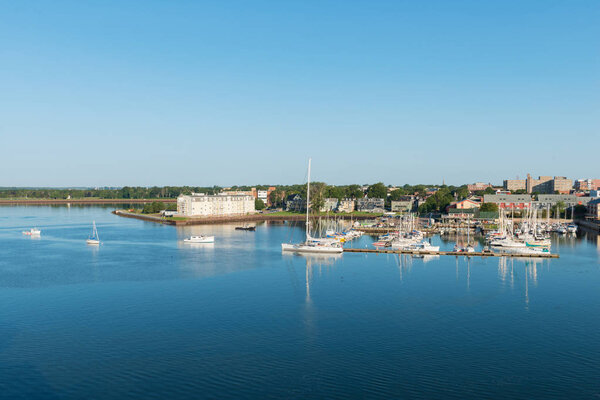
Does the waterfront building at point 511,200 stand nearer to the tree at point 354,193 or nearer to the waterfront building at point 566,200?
the waterfront building at point 566,200

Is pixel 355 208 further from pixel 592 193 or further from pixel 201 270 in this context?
pixel 201 270

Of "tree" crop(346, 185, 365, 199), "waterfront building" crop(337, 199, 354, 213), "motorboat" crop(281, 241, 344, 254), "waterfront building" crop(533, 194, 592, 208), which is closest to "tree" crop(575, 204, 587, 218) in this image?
A: "waterfront building" crop(533, 194, 592, 208)

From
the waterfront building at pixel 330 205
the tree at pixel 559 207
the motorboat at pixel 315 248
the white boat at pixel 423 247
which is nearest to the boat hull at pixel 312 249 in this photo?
the motorboat at pixel 315 248

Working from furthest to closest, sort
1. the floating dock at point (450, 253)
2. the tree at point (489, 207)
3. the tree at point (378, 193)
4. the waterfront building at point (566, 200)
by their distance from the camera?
the tree at point (378, 193), the waterfront building at point (566, 200), the tree at point (489, 207), the floating dock at point (450, 253)

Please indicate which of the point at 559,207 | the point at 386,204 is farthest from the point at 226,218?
the point at 559,207

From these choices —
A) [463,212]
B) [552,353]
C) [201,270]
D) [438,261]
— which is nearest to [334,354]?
[552,353]

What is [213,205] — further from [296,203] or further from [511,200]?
[511,200]

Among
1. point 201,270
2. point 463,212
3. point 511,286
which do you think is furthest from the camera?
point 463,212
